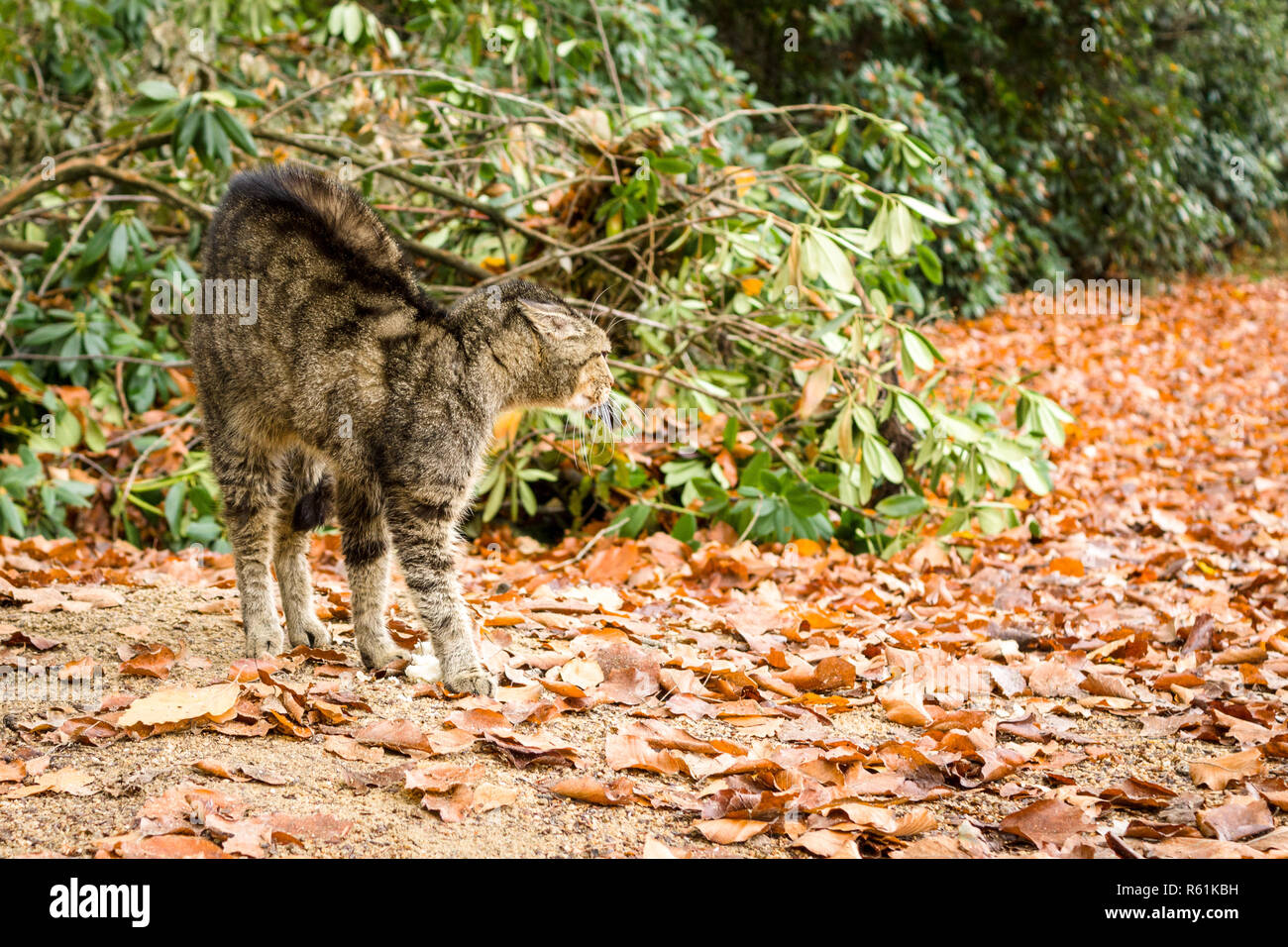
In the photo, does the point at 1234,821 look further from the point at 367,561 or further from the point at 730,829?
the point at 367,561

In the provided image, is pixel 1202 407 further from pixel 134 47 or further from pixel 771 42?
pixel 134 47

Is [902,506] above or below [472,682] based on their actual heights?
above

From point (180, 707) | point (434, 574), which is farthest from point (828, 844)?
point (180, 707)

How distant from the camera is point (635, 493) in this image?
5.75m

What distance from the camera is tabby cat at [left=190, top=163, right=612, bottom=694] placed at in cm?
336

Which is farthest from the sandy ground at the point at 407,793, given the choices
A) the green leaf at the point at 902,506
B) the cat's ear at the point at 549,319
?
the green leaf at the point at 902,506

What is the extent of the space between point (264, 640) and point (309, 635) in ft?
0.79

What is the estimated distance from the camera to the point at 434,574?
3355mm

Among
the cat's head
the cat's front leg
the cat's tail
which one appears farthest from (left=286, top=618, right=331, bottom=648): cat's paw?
the cat's head

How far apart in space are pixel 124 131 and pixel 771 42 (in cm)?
827

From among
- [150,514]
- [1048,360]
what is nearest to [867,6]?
[1048,360]

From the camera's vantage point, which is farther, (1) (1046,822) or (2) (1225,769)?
(2) (1225,769)

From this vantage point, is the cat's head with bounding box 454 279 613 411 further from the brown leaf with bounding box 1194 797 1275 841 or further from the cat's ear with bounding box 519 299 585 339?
the brown leaf with bounding box 1194 797 1275 841

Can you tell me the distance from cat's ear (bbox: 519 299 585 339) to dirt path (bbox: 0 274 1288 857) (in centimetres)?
102
